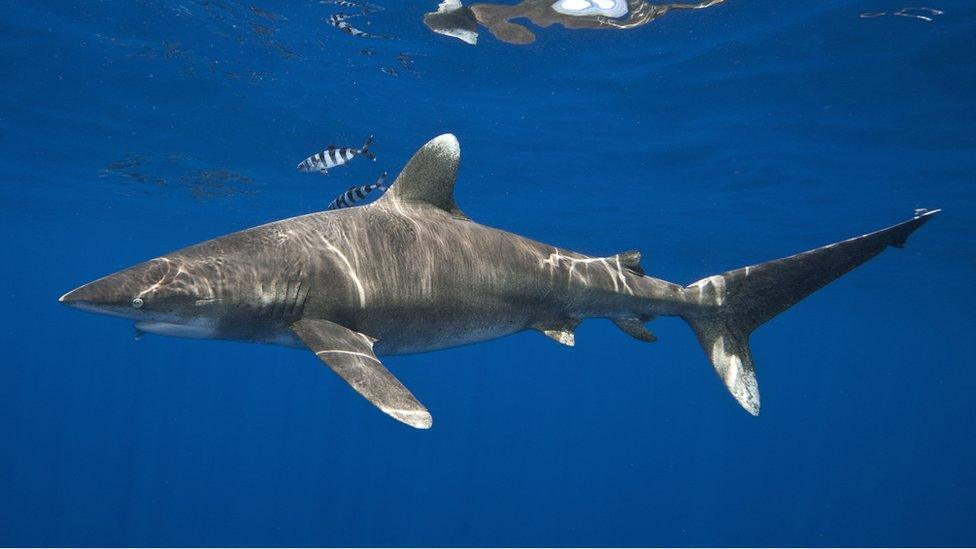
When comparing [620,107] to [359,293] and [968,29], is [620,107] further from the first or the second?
[359,293]

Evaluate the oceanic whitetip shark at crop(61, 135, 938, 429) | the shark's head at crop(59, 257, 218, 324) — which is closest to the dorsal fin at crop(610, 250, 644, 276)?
the oceanic whitetip shark at crop(61, 135, 938, 429)

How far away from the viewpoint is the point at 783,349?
3718 inches

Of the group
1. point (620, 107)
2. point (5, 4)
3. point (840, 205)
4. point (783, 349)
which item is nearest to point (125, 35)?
point (5, 4)

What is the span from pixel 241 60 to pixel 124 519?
1526 inches

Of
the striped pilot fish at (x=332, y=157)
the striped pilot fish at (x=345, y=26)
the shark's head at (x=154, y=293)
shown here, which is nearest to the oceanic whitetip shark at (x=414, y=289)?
the shark's head at (x=154, y=293)

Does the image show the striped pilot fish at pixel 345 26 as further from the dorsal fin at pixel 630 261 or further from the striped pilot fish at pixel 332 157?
the dorsal fin at pixel 630 261

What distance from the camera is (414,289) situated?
15.8 ft

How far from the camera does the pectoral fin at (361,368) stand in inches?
137

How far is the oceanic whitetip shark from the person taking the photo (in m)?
4.06

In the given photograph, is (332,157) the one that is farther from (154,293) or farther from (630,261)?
(154,293)

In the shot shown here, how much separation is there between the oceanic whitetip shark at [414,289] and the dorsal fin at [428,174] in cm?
1

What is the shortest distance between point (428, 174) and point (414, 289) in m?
1.17

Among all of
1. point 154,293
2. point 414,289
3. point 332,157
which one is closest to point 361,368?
point 414,289

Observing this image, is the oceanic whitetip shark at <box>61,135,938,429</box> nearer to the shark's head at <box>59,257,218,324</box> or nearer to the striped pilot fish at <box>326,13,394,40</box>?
the shark's head at <box>59,257,218,324</box>
